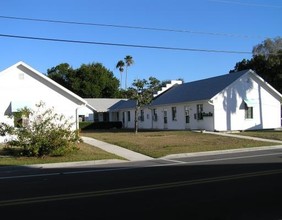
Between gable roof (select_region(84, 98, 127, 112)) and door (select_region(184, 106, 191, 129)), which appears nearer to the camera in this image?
door (select_region(184, 106, 191, 129))

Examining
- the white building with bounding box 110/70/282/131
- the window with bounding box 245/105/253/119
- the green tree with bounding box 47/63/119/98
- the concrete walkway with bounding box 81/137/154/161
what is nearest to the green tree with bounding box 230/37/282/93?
the white building with bounding box 110/70/282/131

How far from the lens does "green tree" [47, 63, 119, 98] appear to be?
80.9 meters

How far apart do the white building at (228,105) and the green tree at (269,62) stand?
833 cm

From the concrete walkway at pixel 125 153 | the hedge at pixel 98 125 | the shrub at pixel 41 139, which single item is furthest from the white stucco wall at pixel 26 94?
the hedge at pixel 98 125

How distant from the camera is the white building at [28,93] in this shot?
30.0m

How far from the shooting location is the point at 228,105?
38.9m

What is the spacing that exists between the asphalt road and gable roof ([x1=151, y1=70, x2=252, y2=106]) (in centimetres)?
2463

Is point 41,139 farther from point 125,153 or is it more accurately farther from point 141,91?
point 141,91

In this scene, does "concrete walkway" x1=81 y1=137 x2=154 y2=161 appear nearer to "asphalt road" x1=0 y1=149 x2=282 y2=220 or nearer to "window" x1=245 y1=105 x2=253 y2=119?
"asphalt road" x1=0 y1=149 x2=282 y2=220

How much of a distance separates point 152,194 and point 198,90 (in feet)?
110

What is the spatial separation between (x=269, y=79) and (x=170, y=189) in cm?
4255

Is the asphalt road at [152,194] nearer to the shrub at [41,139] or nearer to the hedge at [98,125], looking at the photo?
the shrub at [41,139]

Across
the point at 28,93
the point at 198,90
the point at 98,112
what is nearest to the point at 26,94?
the point at 28,93

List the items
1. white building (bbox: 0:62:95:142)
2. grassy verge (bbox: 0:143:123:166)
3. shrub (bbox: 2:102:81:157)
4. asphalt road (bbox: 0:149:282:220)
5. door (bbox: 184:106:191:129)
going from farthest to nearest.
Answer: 1. door (bbox: 184:106:191:129)
2. white building (bbox: 0:62:95:142)
3. shrub (bbox: 2:102:81:157)
4. grassy verge (bbox: 0:143:123:166)
5. asphalt road (bbox: 0:149:282:220)
